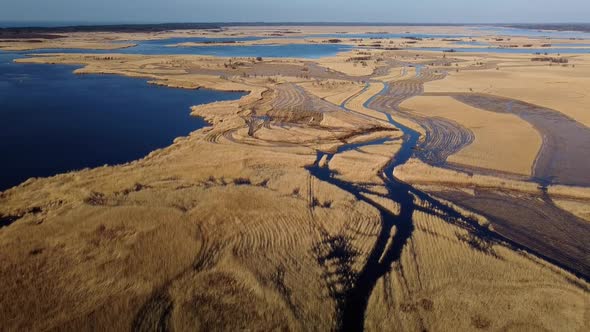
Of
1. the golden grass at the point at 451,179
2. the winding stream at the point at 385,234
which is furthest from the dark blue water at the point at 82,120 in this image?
the golden grass at the point at 451,179

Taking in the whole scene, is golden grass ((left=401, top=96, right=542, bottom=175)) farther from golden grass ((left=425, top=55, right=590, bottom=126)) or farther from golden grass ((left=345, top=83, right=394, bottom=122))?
golden grass ((left=425, top=55, right=590, bottom=126))

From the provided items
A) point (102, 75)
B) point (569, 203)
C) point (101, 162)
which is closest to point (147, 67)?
point (102, 75)

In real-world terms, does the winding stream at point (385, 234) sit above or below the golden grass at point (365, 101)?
below

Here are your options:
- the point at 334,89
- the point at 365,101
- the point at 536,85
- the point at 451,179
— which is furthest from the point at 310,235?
the point at 536,85

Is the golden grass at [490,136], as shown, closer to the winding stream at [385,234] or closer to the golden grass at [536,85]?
the winding stream at [385,234]

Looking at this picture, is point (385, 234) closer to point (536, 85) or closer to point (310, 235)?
point (310, 235)

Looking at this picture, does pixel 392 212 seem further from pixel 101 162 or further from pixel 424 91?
pixel 424 91

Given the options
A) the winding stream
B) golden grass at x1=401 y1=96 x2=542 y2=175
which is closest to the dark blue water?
the winding stream
